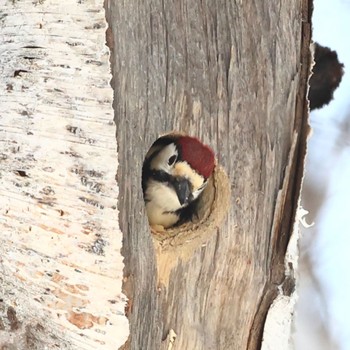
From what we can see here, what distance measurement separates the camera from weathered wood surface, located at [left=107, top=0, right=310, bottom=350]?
111 cm

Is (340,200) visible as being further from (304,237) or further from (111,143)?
(111,143)

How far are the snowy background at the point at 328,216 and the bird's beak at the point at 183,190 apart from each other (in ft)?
2.79

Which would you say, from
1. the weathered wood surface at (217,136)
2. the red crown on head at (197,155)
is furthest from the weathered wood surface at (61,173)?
the red crown on head at (197,155)

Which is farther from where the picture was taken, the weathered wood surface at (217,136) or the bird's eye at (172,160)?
the bird's eye at (172,160)

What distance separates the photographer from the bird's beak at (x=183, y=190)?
1.40 metres

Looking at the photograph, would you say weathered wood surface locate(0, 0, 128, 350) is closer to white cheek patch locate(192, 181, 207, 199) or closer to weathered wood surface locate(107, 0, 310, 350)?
weathered wood surface locate(107, 0, 310, 350)

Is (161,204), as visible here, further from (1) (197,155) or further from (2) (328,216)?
(2) (328,216)

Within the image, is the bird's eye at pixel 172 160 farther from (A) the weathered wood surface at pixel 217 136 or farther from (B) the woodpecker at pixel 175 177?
(A) the weathered wood surface at pixel 217 136

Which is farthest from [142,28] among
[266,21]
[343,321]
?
[343,321]

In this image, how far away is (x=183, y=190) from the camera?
1.40 meters

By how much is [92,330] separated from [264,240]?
1.32 feet

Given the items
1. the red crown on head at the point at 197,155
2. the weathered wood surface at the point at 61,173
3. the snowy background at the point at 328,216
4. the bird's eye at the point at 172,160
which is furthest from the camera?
the snowy background at the point at 328,216

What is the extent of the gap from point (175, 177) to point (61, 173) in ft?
1.03

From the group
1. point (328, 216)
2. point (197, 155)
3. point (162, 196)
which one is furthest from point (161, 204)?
point (328, 216)
